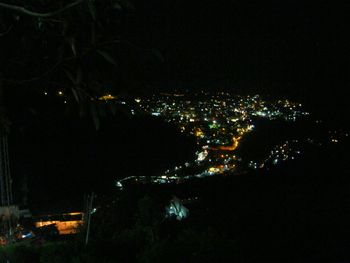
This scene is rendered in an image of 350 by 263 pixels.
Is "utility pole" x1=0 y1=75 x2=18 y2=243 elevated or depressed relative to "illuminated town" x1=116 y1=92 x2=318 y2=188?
depressed

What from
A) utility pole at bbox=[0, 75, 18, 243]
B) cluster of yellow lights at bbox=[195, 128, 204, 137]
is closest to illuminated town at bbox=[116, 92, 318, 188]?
cluster of yellow lights at bbox=[195, 128, 204, 137]

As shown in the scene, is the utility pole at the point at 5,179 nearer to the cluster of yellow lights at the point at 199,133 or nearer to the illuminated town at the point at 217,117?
the illuminated town at the point at 217,117

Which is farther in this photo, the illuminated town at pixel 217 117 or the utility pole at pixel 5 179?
the illuminated town at pixel 217 117

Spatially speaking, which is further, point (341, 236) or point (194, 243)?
point (341, 236)

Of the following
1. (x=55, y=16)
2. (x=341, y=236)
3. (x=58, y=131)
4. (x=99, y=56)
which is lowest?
(x=341, y=236)

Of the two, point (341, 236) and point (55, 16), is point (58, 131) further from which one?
point (55, 16)

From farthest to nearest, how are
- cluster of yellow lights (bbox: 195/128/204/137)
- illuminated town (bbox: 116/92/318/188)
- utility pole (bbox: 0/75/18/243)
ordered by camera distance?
cluster of yellow lights (bbox: 195/128/204/137) < illuminated town (bbox: 116/92/318/188) < utility pole (bbox: 0/75/18/243)

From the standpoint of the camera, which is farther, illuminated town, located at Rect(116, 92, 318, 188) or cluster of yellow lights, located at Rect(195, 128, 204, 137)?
cluster of yellow lights, located at Rect(195, 128, 204, 137)

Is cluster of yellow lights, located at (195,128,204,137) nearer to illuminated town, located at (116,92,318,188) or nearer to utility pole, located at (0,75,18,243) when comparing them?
illuminated town, located at (116,92,318,188)

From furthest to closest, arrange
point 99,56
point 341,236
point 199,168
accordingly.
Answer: point 199,168
point 341,236
point 99,56

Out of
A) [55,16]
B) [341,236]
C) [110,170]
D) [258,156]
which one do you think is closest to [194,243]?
[341,236]

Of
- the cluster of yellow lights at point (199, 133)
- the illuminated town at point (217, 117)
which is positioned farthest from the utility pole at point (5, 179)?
the cluster of yellow lights at point (199, 133)
